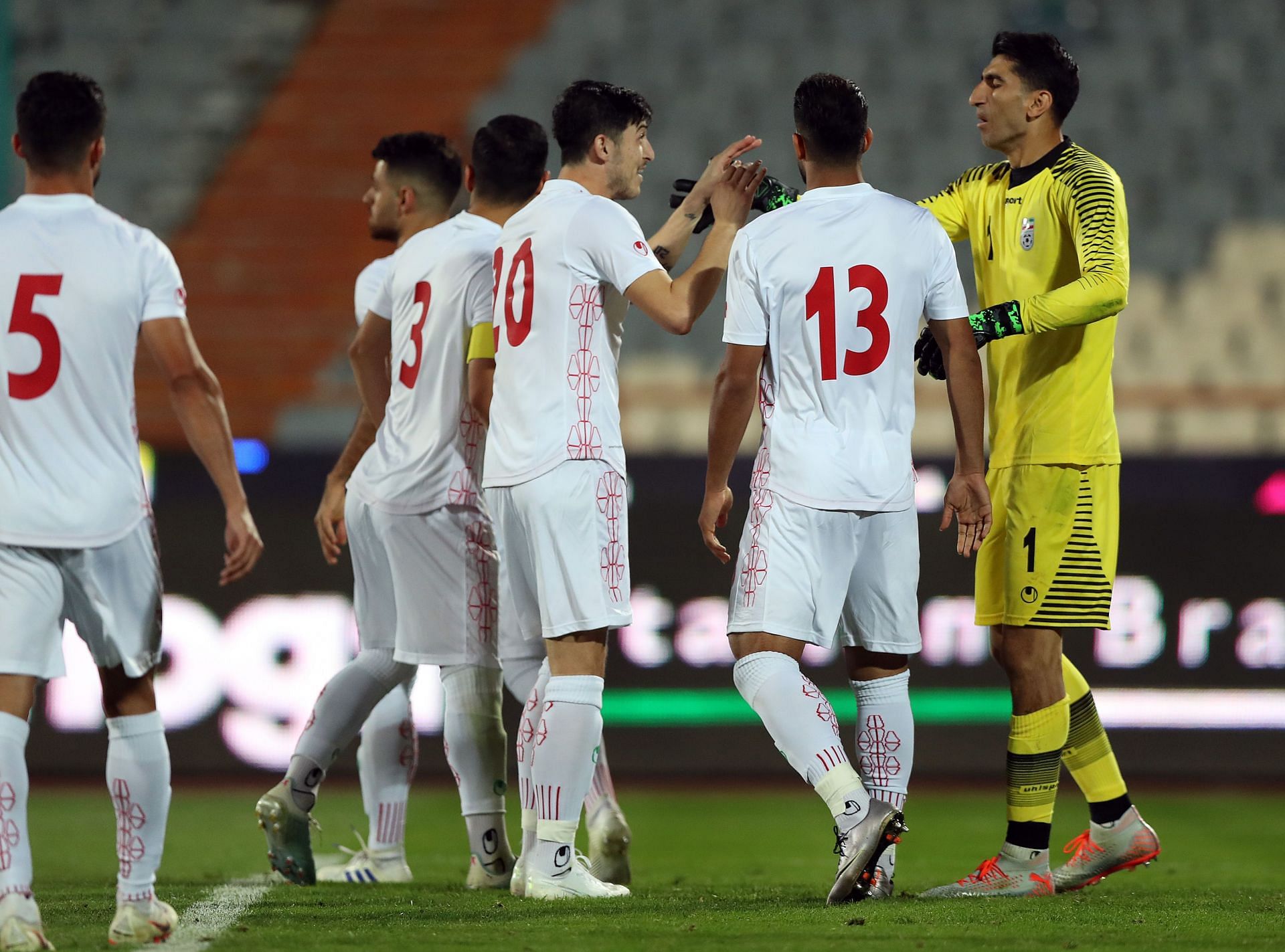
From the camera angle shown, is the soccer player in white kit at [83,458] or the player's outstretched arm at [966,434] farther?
the player's outstretched arm at [966,434]

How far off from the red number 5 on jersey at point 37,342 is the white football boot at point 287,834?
1.74 m

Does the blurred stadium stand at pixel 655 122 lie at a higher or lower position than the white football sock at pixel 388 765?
higher

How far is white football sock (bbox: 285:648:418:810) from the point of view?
17.2ft

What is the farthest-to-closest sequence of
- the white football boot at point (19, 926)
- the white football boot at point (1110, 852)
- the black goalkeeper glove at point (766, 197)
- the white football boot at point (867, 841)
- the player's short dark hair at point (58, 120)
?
1. the white football boot at point (1110, 852)
2. the black goalkeeper glove at point (766, 197)
3. the white football boot at point (867, 841)
4. the player's short dark hair at point (58, 120)
5. the white football boot at point (19, 926)

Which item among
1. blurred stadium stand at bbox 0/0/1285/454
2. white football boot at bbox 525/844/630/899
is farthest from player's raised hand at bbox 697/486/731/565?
blurred stadium stand at bbox 0/0/1285/454

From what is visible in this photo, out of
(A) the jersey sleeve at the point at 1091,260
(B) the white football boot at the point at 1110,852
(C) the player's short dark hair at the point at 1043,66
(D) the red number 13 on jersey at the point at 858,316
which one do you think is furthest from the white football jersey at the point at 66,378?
(B) the white football boot at the point at 1110,852

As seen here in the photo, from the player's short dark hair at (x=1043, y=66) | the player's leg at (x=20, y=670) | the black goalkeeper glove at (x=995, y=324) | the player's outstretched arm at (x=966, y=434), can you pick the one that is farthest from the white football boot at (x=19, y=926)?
the player's short dark hair at (x=1043, y=66)

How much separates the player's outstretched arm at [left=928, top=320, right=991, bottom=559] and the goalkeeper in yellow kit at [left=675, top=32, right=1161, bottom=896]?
0.40ft

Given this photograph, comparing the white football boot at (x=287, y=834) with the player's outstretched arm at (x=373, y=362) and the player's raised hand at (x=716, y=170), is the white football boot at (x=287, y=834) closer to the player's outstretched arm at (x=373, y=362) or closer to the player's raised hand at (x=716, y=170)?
the player's outstretched arm at (x=373, y=362)

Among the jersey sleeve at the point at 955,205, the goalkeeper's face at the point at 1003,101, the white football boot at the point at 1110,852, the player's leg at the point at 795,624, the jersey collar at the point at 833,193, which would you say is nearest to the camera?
the player's leg at the point at 795,624

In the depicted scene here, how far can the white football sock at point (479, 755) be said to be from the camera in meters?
5.04

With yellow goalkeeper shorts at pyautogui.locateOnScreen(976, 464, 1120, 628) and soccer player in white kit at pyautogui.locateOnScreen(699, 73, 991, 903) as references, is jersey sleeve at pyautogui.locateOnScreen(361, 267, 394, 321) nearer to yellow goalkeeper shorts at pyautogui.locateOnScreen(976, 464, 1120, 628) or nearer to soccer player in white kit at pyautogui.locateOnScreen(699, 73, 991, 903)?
soccer player in white kit at pyautogui.locateOnScreen(699, 73, 991, 903)

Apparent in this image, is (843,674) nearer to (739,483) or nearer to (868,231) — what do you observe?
(739,483)

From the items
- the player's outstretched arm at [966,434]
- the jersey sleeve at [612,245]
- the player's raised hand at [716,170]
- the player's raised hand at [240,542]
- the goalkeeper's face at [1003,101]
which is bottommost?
the player's raised hand at [240,542]
